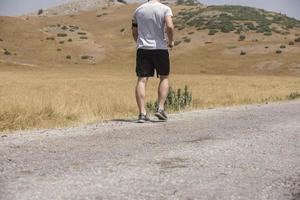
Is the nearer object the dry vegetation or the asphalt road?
the asphalt road

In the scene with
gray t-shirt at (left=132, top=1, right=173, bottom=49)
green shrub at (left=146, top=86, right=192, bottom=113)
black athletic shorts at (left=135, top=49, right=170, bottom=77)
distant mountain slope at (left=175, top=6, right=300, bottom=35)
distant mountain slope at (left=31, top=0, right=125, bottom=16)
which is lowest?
distant mountain slope at (left=31, top=0, right=125, bottom=16)

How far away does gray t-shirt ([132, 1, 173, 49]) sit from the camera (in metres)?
10.0

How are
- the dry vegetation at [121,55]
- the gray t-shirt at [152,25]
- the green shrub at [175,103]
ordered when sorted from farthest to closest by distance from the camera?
the dry vegetation at [121,55] < the green shrub at [175,103] < the gray t-shirt at [152,25]

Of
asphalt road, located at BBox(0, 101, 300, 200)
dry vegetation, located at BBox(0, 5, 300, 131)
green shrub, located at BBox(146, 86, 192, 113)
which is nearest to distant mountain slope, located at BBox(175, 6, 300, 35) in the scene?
dry vegetation, located at BBox(0, 5, 300, 131)

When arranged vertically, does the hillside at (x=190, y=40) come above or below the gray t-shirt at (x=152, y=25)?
below

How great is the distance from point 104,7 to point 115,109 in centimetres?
10319

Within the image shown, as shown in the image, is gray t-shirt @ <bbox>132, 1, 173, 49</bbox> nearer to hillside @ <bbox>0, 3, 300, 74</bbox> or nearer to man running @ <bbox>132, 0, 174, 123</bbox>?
man running @ <bbox>132, 0, 174, 123</bbox>

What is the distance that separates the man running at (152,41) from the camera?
1005 centimetres

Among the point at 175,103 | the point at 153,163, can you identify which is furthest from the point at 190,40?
the point at 153,163

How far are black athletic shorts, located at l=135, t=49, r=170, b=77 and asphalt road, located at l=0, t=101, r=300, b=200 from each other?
1.18 m

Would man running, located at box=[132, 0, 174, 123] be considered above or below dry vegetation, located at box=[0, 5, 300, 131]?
above

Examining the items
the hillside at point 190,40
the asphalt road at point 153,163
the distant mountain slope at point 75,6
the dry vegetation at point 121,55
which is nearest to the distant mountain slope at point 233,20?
the hillside at point 190,40

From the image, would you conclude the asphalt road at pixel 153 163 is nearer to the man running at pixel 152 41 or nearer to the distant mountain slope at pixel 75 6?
the man running at pixel 152 41

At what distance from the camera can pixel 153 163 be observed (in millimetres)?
5945
